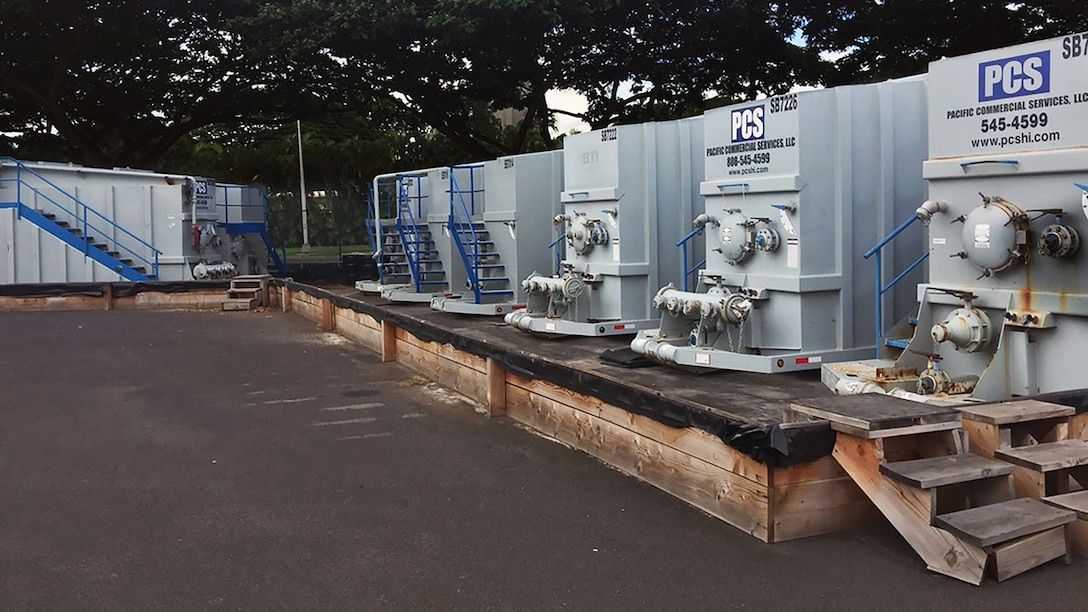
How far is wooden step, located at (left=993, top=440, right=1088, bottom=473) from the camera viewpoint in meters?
4.96

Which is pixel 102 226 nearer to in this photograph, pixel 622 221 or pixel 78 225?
pixel 78 225

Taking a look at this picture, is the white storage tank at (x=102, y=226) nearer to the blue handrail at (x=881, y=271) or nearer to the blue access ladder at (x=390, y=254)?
the blue access ladder at (x=390, y=254)

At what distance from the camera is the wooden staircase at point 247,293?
20.4 metres

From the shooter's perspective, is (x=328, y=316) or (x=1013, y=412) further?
(x=328, y=316)

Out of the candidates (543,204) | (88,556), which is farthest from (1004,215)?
(543,204)

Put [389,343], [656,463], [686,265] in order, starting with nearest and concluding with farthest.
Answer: [656,463], [686,265], [389,343]

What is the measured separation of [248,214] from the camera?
2491 centimetres

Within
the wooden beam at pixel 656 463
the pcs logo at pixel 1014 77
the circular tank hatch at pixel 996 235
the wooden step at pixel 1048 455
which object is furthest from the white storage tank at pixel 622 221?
the wooden step at pixel 1048 455

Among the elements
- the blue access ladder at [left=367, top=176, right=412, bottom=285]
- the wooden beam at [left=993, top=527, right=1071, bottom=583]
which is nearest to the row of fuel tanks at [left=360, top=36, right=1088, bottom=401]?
the wooden beam at [left=993, top=527, right=1071, bottom=583]

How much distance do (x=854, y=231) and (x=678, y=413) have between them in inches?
117

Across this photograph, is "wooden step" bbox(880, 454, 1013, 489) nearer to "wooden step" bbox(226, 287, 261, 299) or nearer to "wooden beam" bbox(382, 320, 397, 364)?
"wooden beam" bbox(382, 320, 397, 364)

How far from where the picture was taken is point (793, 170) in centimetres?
799

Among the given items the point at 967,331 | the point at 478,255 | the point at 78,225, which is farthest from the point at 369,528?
the point at 78,225

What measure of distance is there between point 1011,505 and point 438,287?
1140 centimetres
